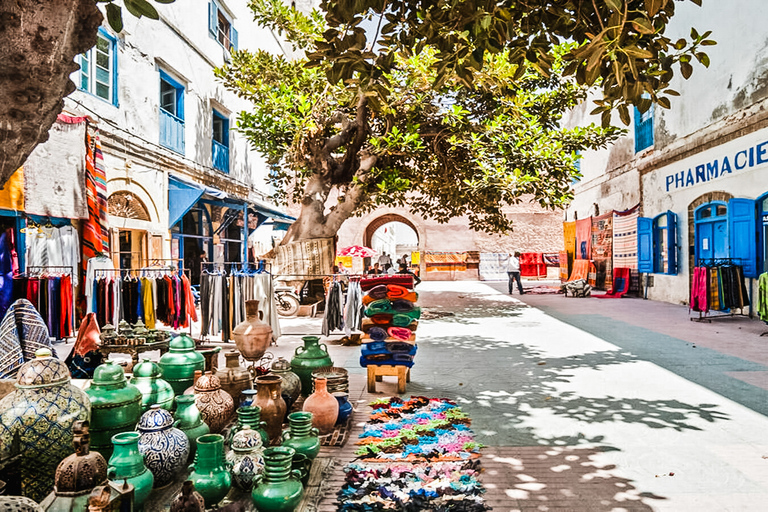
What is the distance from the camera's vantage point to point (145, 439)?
9.39 ft

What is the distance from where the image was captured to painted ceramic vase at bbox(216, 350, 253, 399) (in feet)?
13.2

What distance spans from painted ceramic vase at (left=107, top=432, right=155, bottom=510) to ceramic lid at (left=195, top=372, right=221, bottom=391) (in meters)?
0.91

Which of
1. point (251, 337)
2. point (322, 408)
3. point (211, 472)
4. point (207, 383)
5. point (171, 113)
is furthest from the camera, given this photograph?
point (171, 113)

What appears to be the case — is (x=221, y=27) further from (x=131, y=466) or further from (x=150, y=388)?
(x=131, y=466)

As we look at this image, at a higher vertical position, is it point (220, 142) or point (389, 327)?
point (220, 142)

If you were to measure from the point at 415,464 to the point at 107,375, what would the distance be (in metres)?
2.06

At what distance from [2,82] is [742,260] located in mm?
12235

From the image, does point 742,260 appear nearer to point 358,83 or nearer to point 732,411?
point 732,411

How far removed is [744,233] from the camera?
34.0 ft

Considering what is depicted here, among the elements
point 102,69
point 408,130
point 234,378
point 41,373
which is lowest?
point 234,378

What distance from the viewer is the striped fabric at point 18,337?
332 centimetres

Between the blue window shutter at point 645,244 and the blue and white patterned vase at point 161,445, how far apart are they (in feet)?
47.7

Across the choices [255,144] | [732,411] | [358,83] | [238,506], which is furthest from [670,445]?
[255,144]

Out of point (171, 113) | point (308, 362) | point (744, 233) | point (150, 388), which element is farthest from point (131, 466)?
point (744, 233)
